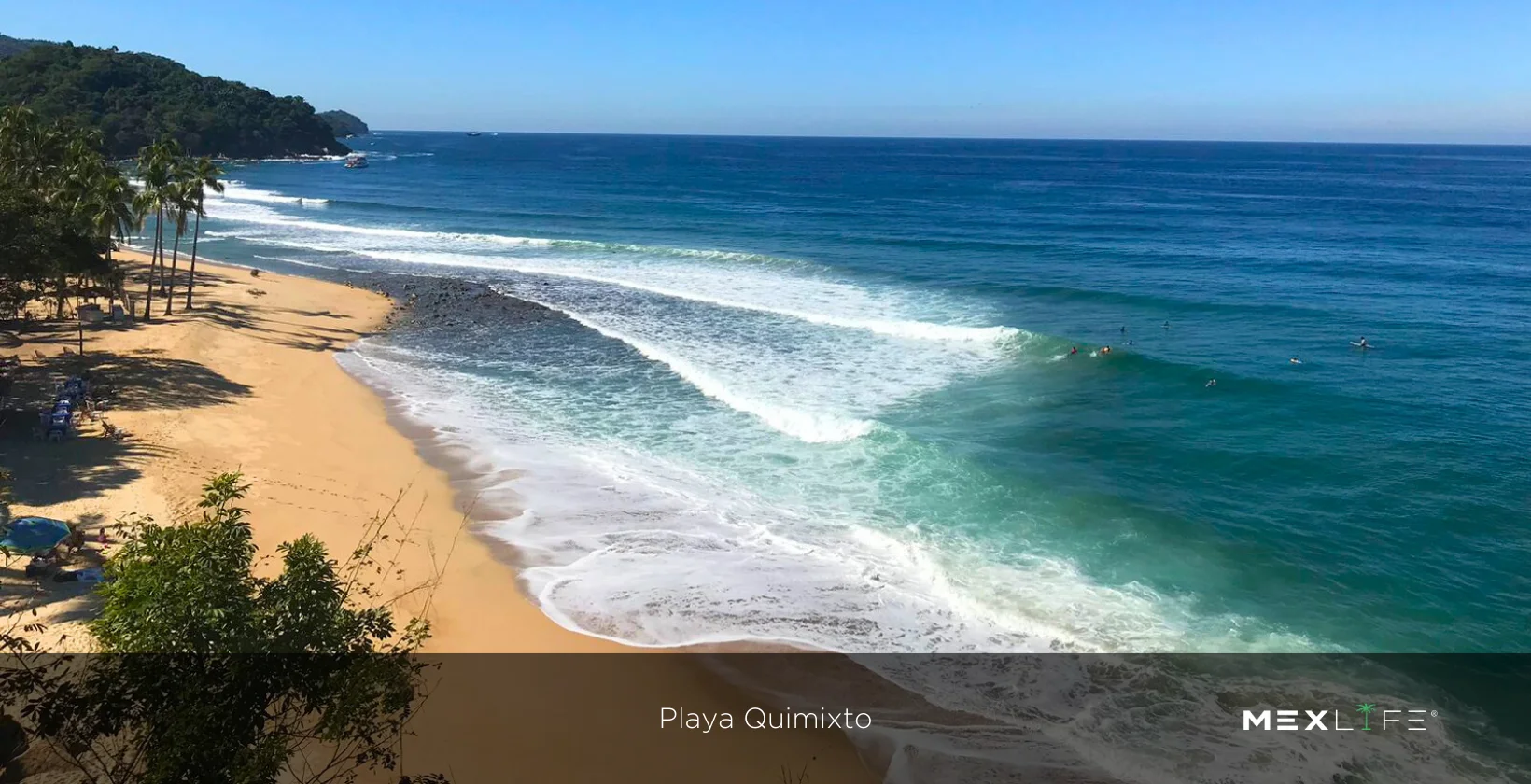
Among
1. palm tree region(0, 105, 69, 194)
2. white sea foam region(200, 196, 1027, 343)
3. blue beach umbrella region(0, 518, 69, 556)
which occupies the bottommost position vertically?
blue beach umbrella region(0, 518, 69, 556)

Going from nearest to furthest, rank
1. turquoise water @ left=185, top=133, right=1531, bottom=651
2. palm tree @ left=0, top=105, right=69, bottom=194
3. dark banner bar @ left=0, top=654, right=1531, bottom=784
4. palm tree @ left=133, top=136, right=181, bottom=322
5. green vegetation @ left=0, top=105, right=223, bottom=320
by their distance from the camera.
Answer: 1. dark banner bar @ left=0, top=654, right=1531, bottom=784
2. turquoise water @ left=185, top=133, right=1531, bottom=651
3. green vegetation @ left=0, top=105, right=223, bottom=320
4. palm tree @ left=133, top=136, right=181, bottom=322
5. palm tree @ left=0, top=105, right=69, bottom=194

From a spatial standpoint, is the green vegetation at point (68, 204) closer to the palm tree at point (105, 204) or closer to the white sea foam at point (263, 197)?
the palm tree at point (105, 204)

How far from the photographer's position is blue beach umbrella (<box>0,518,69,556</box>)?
15648mm

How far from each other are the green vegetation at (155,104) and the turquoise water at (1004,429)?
97.9m

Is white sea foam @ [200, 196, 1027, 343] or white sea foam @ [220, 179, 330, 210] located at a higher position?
white sea foam @ [220, 179, 330, 210]

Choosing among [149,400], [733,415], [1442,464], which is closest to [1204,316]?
[1442,464]

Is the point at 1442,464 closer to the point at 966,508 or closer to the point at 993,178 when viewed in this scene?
the point at 966,508

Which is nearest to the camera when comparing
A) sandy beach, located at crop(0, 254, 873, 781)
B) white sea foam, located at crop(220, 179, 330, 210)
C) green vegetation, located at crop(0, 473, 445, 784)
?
green vegetation, located at crop(0, 473, 445, 784)

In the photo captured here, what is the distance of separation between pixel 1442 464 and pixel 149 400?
36.4 m

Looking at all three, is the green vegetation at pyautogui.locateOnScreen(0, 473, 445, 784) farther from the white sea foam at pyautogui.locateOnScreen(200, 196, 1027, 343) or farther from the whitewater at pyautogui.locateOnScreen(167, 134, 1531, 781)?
the white sea foam at pyautogui.locateOnScreen(200, 196, 1027, 343)

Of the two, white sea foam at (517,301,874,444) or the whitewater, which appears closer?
the whitewater

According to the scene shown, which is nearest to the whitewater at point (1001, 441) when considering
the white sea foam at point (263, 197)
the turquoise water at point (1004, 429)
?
the turquoise water at point (1004, 429)

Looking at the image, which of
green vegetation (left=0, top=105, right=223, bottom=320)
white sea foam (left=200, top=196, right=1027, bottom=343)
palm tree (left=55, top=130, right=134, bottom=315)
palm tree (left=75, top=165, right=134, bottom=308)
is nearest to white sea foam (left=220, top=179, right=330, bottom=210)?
white sea foam (left=200, top=196, right=1027, bottom=343)

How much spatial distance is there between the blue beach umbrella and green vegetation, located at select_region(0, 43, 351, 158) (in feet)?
406
